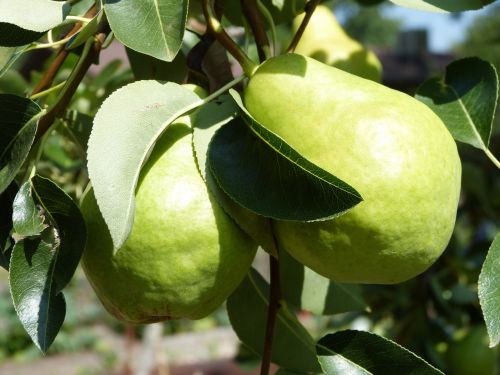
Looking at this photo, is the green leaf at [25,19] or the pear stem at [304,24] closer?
the green leaf at [25,19]

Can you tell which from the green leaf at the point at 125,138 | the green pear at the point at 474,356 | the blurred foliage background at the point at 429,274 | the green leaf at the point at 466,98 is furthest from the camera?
the green pear at the point at 474,356

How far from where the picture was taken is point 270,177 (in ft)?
2.02

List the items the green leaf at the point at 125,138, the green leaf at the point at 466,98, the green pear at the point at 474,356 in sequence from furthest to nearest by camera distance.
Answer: the green pear at the point at 474,356 → the green leaf at the point at 466,98 → the green leaf at the point at 125,138

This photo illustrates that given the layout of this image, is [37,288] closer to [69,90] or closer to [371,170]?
[69,90]

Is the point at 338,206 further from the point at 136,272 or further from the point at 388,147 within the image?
the point at 136,272

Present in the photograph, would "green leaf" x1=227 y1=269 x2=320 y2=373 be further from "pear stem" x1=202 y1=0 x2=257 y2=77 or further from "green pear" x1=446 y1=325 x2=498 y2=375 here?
"green pear" x1=446 y1=325 x2=498 y2=375

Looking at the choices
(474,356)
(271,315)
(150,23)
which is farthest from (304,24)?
(474,356)

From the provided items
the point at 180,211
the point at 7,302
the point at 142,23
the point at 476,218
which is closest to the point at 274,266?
the point at 180,211

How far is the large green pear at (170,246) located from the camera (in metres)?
0.63

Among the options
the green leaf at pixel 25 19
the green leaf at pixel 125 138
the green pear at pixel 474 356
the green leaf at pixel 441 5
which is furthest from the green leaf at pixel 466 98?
the green pear at pixel 474 356

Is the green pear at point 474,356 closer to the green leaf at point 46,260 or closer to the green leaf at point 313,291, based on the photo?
the green leaf at point 313,291

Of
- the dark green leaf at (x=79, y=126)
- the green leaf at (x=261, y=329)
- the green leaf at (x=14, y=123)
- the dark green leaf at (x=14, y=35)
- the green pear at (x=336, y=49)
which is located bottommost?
the green leaf at (x=261, y=329)

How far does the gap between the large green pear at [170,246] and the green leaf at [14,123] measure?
0.08m

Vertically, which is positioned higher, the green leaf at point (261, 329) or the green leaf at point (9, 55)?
the green leaf at point (9, 55)
